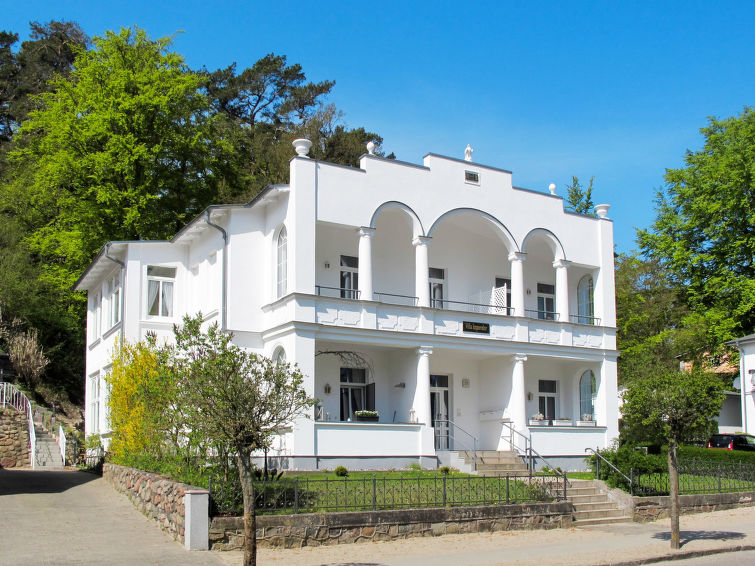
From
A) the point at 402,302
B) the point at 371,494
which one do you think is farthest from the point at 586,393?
the point at 371,494

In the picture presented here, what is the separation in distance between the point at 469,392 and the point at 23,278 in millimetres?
21305

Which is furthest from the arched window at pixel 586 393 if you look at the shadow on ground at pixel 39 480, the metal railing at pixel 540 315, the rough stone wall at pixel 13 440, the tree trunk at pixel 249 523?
the tree trunk at pixel 249 523

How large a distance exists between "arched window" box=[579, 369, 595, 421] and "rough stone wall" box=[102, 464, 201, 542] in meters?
16.7

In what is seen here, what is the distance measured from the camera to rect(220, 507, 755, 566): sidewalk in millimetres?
13445

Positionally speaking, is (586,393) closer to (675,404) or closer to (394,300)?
(394,300)

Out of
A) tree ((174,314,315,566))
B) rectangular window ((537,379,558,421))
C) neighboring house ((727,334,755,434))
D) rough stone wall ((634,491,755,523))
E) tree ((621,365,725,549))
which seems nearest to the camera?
tree ((174,314,315,566))

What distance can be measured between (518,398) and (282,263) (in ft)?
28.4

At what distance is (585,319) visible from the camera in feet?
98.4

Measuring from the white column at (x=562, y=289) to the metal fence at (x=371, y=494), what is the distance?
9.83 metres

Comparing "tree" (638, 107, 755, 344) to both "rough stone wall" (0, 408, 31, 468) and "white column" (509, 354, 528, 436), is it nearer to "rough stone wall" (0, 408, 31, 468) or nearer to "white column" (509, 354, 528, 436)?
"white column" (509, 354, 528, 436)

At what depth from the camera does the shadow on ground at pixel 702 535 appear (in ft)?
53.4

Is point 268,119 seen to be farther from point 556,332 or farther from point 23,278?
point 556,332

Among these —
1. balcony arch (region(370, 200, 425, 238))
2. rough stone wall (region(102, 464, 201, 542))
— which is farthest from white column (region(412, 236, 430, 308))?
rough stone wall (region(102, 464, 201, 542))

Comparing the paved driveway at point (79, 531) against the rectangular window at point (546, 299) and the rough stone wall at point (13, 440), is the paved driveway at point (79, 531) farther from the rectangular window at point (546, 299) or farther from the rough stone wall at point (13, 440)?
the rectangular window at point (546, 299)
